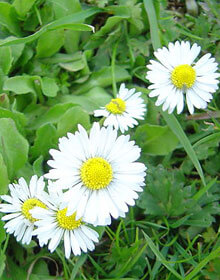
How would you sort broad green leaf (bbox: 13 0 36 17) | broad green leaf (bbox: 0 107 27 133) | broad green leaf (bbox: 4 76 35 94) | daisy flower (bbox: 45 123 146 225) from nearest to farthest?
daisy flower (bbox: 45 123 146 225) → broad green leaf (bbox: 0 107 27 133) → broad green leaf (bbox: 4 76 35 94) → broad green leaf (bbox: 13 0 36 17)

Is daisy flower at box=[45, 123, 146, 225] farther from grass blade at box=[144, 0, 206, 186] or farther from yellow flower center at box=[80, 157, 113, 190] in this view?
grass blade at box=[144, 0, 206, 186]

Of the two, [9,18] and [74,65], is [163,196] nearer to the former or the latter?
[74,65]

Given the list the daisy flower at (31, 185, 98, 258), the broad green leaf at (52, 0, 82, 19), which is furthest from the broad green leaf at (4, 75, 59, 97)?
the daisy flower at (31, 185, 98, 258)

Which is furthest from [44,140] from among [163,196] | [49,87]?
[163,196]

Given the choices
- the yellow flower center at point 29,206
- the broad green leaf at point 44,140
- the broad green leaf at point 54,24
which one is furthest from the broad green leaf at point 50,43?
the yellow flower center at point 29,206

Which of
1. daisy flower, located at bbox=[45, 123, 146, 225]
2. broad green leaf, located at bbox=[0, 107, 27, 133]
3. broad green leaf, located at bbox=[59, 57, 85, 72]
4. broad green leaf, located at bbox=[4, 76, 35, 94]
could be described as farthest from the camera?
broad green leaf, located at bbox=[59, 57, 85, 72]

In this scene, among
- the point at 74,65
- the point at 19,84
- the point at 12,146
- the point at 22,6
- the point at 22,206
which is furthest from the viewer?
the point at 74,65
